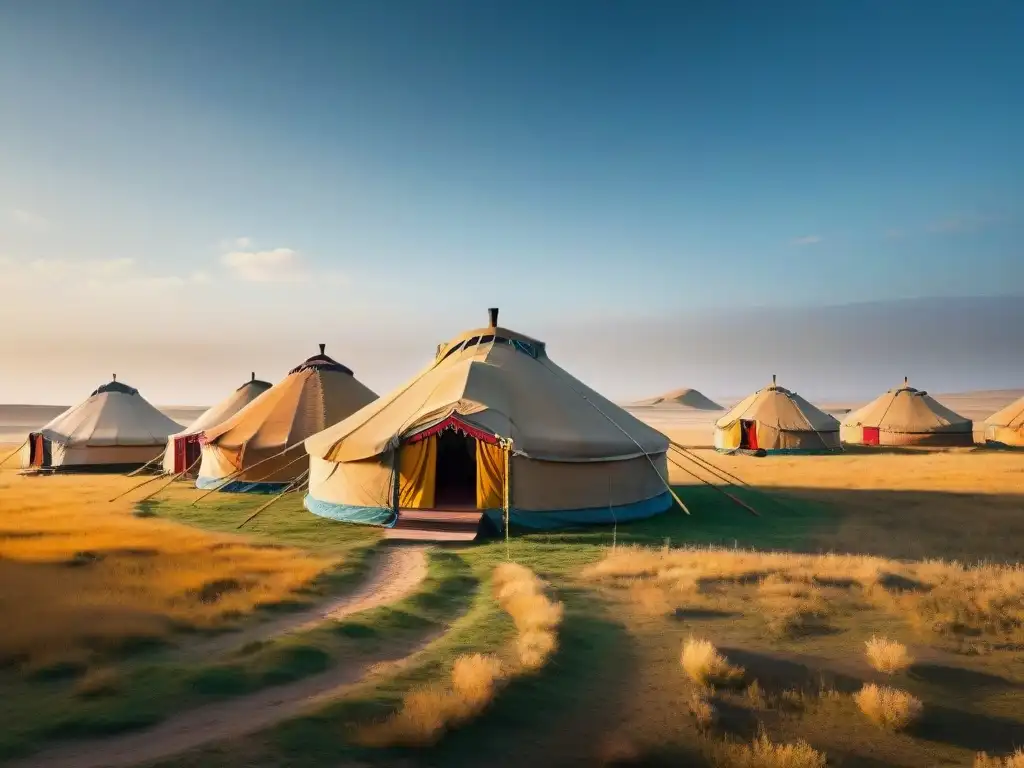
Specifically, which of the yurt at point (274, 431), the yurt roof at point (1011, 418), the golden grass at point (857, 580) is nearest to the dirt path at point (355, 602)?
the golden grass at point (857, 580)

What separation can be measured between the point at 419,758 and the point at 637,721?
1610 millimetres

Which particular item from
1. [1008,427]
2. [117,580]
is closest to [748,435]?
[1008,427]

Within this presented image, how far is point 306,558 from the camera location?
33.0 ft

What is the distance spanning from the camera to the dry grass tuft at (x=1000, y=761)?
13.0ft

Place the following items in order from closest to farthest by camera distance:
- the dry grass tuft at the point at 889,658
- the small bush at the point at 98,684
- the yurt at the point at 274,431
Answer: the small bush at the point at 98,684
the dry grass tuft at the point at 889,658
the yurt at the point at 274,431

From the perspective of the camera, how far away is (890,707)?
4.61 metres

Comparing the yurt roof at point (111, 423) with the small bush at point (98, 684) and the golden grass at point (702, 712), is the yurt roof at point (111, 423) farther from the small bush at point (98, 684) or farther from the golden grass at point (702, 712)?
the golden grass at point (702, 712)

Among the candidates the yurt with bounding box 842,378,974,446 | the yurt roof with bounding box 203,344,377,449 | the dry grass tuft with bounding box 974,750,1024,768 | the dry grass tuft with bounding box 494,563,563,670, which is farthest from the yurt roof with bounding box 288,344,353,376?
the yurt with bounding box 842,378,974,446

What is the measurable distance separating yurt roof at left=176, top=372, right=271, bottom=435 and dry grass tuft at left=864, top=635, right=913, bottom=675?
68.5 feet

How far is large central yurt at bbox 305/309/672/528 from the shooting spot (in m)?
12.9

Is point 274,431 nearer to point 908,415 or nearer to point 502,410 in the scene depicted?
point 502,410

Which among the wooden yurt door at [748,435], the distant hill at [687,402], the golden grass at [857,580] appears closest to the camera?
the golden grass at [857,580]

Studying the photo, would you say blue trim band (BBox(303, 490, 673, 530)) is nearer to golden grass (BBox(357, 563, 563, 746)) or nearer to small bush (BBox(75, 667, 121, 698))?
golden grass (BBox(357, 563, 563, 746))

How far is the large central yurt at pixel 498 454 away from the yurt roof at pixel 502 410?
31 mm
